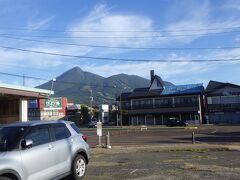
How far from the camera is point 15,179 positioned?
9312mm

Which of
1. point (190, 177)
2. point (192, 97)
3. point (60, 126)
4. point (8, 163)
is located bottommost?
point (190, 177)

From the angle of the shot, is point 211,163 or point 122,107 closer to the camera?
point 211,163

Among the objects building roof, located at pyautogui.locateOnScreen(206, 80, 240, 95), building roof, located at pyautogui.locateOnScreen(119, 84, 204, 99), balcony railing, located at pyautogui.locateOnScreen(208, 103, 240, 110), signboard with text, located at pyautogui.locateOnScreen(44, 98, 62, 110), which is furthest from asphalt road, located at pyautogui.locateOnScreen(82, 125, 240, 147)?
signboard with text, located at pyautogui.locateOnScreen(44, 98, 62, 110)

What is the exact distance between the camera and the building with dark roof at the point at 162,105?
342 ft

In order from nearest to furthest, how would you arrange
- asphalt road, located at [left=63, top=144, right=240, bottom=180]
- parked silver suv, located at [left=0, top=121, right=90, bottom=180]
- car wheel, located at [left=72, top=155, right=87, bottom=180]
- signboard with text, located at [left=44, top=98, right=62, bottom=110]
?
parked silver suv, located at [left=0, top=121, right=90, bottom=180] < car wheel, located at [left=72, top=155, right=87, bottom=180] < asphalt road, located at [left=63, top=144, right=240, bottom=180] < signboard with text, located at [left=44, top=98, right=62, bottom=110]

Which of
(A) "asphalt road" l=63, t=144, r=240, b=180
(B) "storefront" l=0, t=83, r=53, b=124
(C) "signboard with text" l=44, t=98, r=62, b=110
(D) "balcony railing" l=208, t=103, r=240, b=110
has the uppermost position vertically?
(C) "signboard with text" l=44, t=98, r=62, b=110

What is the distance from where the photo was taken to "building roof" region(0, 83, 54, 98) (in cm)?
2295

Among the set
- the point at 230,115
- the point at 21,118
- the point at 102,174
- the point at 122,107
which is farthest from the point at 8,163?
the point at 122,107

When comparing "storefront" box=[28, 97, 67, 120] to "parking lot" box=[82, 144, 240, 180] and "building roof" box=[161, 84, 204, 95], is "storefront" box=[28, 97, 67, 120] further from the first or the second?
"parking lot" box=[82, 144, 240, 180]

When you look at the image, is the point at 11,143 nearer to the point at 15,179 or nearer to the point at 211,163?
the point at 15,179

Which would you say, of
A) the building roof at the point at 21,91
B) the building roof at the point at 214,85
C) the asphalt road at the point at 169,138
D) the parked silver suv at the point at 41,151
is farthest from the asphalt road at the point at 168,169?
the building roof at the point at 214,85

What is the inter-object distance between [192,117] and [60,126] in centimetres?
9444

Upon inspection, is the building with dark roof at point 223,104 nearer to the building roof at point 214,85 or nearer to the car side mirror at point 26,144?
the building roof at point 214,85

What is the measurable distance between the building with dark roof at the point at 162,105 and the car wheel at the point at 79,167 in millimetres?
91130
